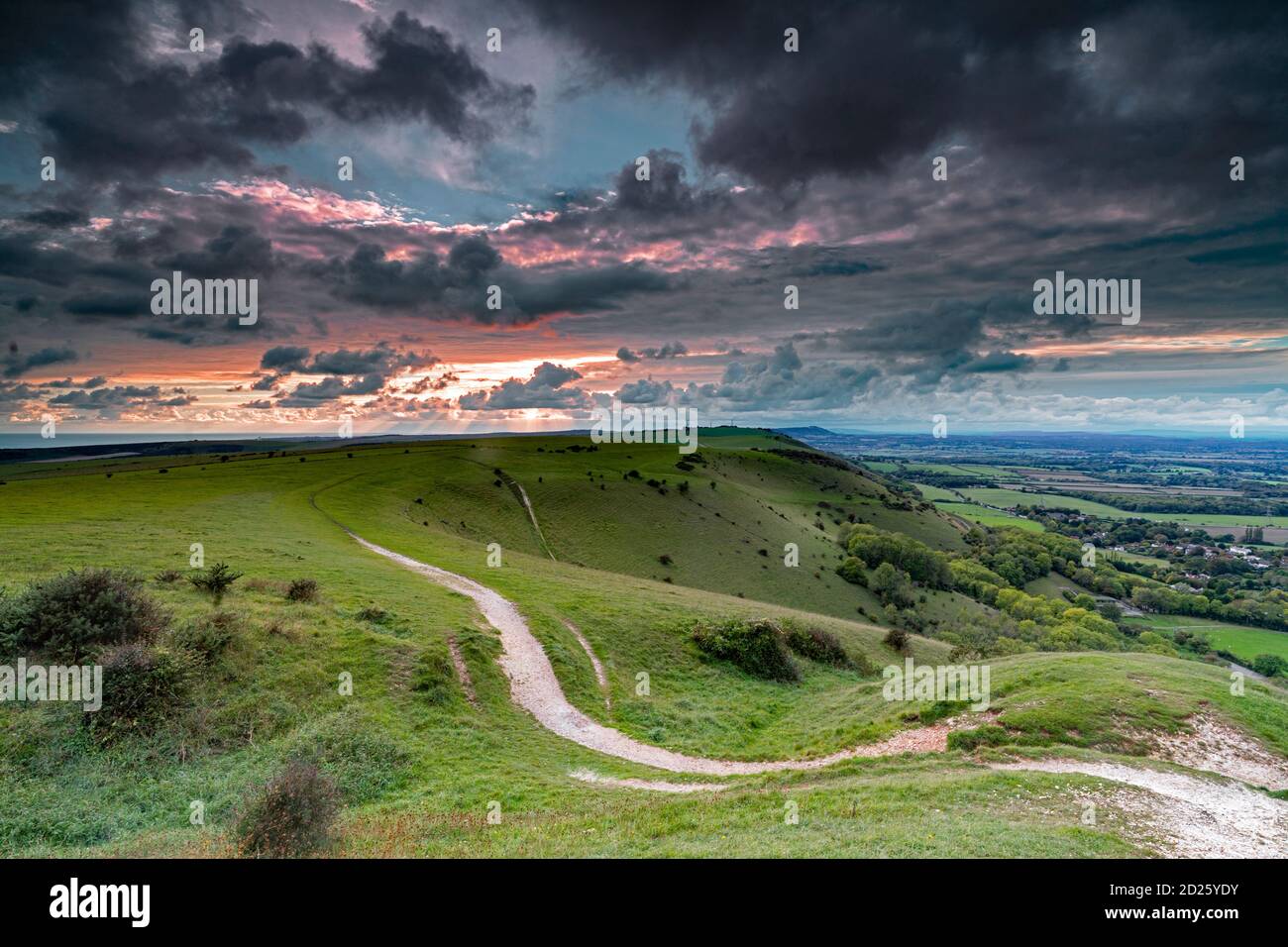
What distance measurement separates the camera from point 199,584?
28031 millimetres

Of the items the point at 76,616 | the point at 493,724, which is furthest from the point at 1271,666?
the point at 76,616

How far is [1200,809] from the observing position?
46.7ft

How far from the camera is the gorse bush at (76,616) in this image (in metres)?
20.1

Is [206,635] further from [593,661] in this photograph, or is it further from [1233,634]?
[1233,634]

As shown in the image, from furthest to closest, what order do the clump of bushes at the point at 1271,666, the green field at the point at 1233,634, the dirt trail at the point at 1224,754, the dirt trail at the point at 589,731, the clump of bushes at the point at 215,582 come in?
the green field at the point at 1233,634, the clump of bushes at the point at 1271,666, the clump of bushes at the point at 215,582, the dirt trail at the point at 589,731, the dirt trail at the point at 1224,754

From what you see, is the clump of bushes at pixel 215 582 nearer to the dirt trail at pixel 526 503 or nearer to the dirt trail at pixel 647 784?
the dirt trail at pixel 647 784

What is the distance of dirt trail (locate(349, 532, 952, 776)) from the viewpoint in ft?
67.2

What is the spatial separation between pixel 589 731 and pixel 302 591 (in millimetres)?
18677

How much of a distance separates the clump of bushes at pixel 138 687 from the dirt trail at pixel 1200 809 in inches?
1100

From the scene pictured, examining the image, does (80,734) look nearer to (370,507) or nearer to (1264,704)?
(1264,704)

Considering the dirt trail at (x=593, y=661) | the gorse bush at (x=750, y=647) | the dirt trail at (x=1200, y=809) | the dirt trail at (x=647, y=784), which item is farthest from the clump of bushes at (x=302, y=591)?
the dirt trail at (x=1200, y=809)

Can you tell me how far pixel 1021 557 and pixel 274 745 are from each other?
6055 inches
